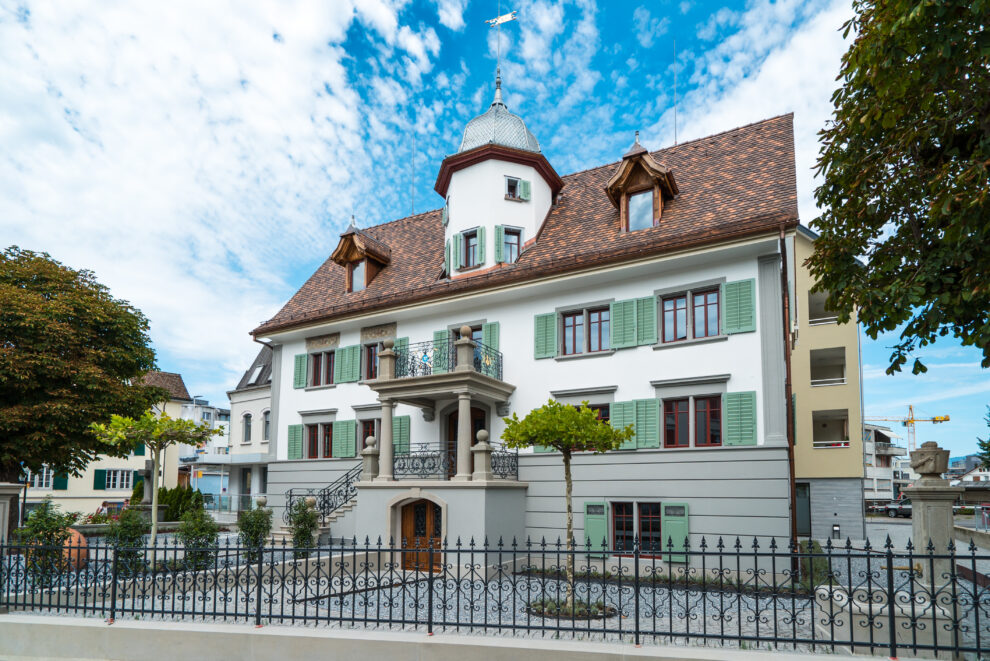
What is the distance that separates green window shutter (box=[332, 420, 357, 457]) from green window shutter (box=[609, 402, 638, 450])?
8.86 metres

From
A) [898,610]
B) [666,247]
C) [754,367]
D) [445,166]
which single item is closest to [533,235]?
[445,166]

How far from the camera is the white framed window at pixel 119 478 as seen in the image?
4369cm

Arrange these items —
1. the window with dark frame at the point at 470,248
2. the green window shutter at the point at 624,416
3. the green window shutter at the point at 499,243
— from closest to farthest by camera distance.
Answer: the green window shutter at the point at 624,416, the green window shutter at the point at 499,243, the window with dark frame at the point at 470,248

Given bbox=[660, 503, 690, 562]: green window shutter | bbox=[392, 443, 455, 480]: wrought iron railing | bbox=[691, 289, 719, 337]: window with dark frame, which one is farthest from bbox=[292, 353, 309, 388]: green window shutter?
bbox=[691, 289, 719, 337]: window with dark frame

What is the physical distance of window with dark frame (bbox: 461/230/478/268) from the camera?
21.6 metres

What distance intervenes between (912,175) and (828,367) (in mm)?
25189

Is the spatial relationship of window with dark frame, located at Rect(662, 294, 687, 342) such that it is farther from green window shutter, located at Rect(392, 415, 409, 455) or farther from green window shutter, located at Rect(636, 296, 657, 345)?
green window shutter, located at Rect(392, 415, 409, 455)

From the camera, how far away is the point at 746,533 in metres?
15.8

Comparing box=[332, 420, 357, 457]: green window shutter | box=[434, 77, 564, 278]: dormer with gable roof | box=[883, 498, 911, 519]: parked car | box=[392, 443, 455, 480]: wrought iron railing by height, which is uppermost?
box=[434, 77, 564, 278]: dormer with gable roof

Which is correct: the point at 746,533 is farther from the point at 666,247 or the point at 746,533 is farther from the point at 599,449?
the point at 666,247

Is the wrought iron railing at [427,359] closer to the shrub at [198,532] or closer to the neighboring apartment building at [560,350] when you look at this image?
the neighboring apartment building at [560,350]

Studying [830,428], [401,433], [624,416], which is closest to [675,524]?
[624,416]

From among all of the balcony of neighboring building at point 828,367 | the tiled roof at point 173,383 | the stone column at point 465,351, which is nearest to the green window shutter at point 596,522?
the stone column at point 465,351

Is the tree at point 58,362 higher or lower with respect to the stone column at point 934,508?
higher
